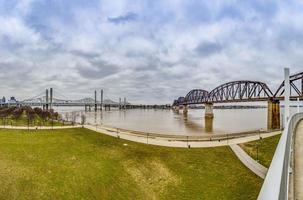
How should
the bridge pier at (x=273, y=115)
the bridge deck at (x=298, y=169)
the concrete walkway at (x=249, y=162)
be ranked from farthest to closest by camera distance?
the bridge pier at (x=273, y=115) → the concrete walkway at (x=249, y=162) → the bridge deck at (x=298, y=169)

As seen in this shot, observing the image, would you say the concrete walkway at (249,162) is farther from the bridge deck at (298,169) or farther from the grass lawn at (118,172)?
the bridge deck at (298,169)

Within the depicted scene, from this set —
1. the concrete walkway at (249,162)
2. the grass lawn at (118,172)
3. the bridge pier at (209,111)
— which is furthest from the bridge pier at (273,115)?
the bridge pier at (209,111)

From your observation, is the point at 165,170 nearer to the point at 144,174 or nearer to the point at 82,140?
the point at 144,174

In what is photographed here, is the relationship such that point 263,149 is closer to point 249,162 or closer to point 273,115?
point 249,162

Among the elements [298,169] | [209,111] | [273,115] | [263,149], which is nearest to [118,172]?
[263,149]

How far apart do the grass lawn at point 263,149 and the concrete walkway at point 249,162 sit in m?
0.64

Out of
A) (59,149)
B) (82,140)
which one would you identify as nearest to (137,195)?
Result: (59,149)

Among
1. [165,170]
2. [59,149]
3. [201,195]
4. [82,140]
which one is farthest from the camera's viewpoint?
[82,140]

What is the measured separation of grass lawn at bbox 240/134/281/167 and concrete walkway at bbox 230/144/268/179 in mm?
639

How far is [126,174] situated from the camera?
98.5 feet

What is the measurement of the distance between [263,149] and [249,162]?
6093 mm

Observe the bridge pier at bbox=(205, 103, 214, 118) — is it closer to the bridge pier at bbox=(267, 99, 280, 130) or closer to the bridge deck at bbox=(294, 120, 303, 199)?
the bridge pier at bbox=(267, 99, 280, 130)

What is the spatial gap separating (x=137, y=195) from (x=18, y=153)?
61.2 feet

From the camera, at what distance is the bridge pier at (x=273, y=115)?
75575 millimetres
